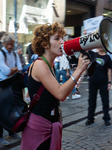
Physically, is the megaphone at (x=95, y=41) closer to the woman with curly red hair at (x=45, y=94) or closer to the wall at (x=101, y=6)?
the woman with curly red hair at (x=45, y=94)

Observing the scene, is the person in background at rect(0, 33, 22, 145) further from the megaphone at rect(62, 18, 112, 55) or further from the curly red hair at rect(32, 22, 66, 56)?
the megaphone at rect(62, 18, 112, 55)

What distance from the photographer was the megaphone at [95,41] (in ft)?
Answer: 5.68

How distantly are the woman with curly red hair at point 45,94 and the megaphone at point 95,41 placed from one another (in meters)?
0.09

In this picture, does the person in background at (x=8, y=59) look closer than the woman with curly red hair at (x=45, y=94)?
No

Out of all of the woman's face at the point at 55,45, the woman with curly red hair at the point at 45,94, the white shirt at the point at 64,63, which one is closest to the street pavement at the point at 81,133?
the white shirt at the point at 64,63

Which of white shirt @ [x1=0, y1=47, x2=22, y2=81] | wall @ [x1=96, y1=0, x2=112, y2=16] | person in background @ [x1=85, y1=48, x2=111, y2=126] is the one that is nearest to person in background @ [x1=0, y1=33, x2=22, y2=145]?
white shirt @ [x1=0, y1=47, x2=22, y2=81]

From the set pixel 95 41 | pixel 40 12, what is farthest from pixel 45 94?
pixel 40 12

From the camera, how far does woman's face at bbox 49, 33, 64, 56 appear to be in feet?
6.05

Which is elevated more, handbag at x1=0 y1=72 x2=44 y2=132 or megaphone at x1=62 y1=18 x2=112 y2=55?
megaphone at x1=62 y1=18 x2=112 y2=55

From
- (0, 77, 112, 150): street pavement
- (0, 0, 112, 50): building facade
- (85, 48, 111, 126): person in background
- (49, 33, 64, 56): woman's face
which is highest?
(0, 0, 112, 50): building facade

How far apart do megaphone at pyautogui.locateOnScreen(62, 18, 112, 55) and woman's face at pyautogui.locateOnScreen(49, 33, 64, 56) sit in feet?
0.13

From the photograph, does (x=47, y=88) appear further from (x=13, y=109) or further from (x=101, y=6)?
(x=101, y=6)

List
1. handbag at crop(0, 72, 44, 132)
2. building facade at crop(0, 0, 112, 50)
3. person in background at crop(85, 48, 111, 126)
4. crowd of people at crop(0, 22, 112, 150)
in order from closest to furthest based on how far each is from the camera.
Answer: crowd of people at crop(0, 22, 112, 150) → handbag at crop(0, 72, 44, 132) → person in background at crop(85, 48, 111, 126) → building facade at crop(0, 0, 112, 50)

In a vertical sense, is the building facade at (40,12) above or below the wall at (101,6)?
below
